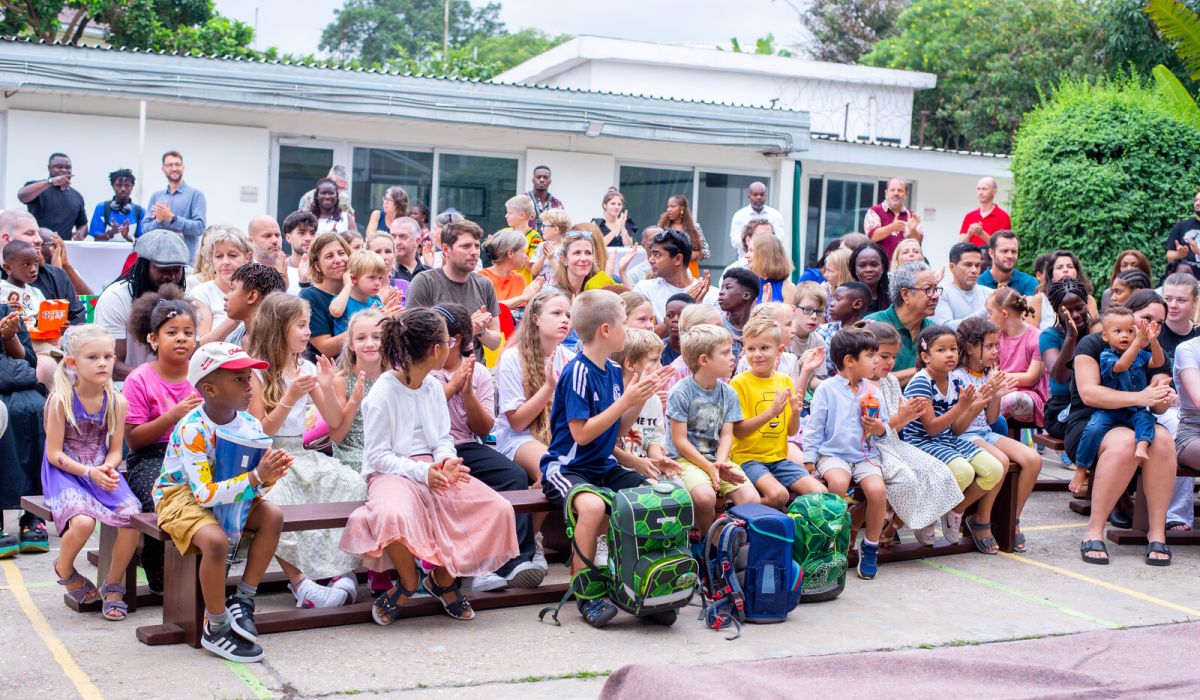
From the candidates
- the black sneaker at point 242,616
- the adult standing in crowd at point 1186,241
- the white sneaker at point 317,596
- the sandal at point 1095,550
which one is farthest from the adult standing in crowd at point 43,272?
the adult standing in crowd at point 1186,241

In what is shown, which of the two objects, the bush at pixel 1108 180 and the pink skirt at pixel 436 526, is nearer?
the pink skirt at pixel 436 526

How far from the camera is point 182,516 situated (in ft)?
16.2

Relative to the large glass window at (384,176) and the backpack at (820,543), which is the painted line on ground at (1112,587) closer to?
the backpack at (820,543)

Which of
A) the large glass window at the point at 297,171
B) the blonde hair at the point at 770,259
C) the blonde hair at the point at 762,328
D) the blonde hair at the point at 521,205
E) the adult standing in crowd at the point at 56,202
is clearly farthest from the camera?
the large glass window at the point at 297,171

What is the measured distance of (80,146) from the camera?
13711 mm

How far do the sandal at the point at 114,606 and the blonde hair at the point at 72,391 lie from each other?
0.75 metres

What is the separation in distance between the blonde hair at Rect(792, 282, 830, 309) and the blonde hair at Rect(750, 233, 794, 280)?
78 centimetres

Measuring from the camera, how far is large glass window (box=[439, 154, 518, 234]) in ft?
52.2

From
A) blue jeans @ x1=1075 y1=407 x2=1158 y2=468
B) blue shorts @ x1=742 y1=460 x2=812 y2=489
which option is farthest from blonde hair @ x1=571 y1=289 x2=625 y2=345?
blue jeans @ x1=1075 y1=407 x2=1158 y2=468

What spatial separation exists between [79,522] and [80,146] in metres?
9.46

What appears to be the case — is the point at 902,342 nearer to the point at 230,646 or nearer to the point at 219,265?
the point at 219,265

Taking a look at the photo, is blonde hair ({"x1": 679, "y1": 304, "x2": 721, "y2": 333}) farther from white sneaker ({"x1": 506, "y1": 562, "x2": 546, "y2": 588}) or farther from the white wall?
the white wall

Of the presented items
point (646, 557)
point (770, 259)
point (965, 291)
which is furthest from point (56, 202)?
point (646, 557)

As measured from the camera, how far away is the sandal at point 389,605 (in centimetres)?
553
